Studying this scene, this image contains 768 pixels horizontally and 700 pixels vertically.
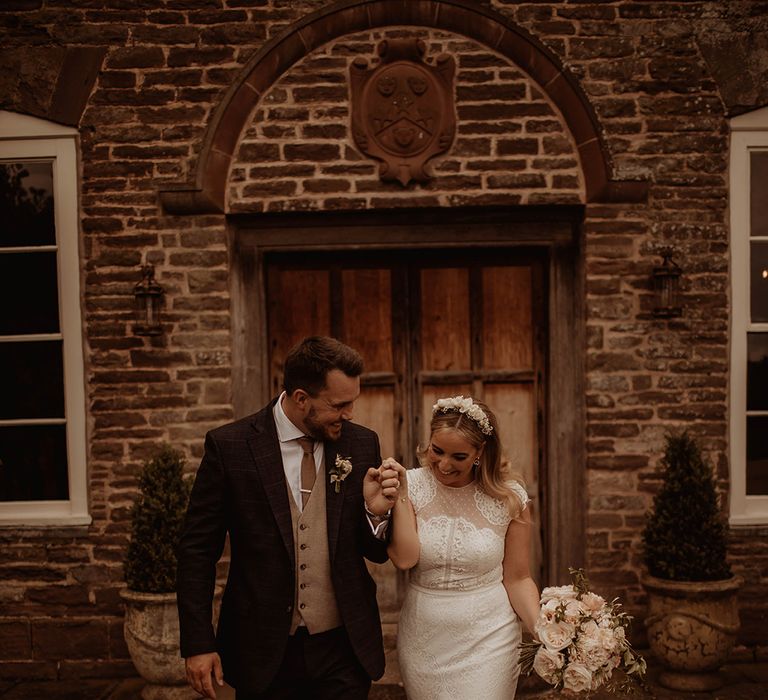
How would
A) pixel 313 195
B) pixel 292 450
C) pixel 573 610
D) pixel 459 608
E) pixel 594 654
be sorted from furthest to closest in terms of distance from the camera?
pixel 313 195 < pixel 459 608 < pixel 292 450 < pixel 573 610 < pixel 594 654

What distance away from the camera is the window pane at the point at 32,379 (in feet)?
16.6

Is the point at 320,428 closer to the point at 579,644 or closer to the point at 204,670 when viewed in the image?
the point at 204,670

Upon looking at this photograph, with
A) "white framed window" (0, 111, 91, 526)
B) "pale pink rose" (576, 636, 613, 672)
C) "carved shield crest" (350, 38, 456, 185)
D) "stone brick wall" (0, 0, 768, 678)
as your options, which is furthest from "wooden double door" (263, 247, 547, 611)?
"pale pink rose" (576, 636, 613, 672)

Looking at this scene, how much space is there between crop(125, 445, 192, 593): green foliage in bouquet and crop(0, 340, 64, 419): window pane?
1.17 m

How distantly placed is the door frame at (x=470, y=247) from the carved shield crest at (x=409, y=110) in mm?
369

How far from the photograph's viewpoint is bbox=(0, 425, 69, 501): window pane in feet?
16.7

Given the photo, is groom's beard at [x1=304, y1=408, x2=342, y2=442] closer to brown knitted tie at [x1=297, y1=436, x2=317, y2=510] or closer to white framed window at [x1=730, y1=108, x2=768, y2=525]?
brown knitted tie at [x1=297, y1=436, x2=317, y2=510]

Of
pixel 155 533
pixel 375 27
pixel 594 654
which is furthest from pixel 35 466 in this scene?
pixel 594 654

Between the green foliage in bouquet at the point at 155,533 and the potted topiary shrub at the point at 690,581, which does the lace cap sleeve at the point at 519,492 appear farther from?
the green foliage in bouquet at the point at 155,533

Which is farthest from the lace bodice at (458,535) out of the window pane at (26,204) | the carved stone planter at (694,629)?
the window pane at (26,204)

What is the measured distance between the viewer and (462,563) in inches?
116

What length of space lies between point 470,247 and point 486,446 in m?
2.35

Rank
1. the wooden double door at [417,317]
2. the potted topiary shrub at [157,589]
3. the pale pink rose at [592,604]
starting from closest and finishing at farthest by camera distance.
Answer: the pale pink rose at [592,604] → the potted topiary shrub at [157,589] → the wooden double door at [417,317]

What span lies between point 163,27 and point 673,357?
4050 mm
